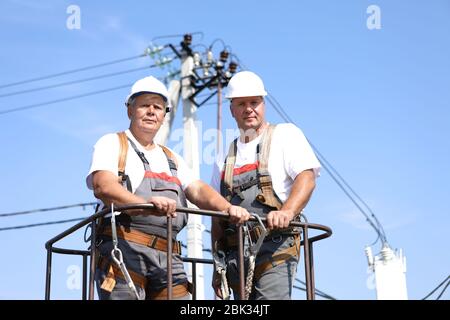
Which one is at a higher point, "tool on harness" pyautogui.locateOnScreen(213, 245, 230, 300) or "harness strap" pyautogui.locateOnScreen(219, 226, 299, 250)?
"harness strap" pyautogui.locateOnScreen(219, 226, 299, 250)

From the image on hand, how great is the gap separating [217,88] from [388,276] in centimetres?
701

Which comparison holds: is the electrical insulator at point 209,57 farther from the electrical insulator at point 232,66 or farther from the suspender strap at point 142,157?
the suspender strap at point 142,157

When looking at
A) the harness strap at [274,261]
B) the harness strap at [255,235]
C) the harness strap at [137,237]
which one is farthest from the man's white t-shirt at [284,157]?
the harness strap at [137,237]

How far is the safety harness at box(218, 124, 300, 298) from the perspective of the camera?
16.3 feet

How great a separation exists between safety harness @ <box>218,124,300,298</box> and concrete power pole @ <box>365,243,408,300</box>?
11996 millimetres

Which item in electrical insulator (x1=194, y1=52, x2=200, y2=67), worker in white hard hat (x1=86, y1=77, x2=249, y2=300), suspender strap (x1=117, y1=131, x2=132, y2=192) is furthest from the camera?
electrical insulator (x1=194, y1=52, x2=200, y2=67)

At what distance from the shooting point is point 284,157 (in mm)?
5273

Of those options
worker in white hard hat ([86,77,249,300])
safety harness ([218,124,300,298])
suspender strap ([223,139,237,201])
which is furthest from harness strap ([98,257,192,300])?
suspender strap ([223,139,237,201])

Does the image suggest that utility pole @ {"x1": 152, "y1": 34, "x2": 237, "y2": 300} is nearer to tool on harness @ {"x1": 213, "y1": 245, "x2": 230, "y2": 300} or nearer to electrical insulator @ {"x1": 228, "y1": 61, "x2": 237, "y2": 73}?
electrical insulator @ {"x1": 228, "y1": 61, "x2": 237, "y2": 73}

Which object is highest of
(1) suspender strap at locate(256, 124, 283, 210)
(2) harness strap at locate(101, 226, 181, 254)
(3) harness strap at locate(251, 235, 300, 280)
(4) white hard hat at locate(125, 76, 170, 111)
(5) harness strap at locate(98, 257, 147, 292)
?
(4) white hard hat at locate(125, 76, 170, 111)

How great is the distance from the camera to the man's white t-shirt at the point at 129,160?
193 inches

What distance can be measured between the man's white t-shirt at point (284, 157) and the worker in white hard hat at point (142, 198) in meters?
0.39

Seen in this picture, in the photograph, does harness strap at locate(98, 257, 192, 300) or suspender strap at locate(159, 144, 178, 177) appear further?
suspender strap at locate(159, 144, 178, 177)
